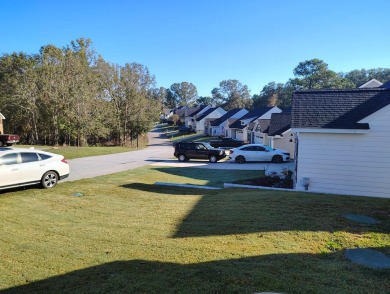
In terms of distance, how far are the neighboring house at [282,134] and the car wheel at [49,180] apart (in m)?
21.7

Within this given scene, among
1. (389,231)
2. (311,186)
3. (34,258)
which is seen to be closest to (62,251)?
(34,258)

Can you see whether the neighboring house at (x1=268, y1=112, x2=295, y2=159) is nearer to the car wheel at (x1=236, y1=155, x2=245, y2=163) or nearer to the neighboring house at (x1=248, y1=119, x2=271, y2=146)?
the neighboring house at (x1=248, y1=119, x2=271, y2=146)

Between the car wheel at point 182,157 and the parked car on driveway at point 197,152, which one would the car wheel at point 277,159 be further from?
the car wheel at point 182,157

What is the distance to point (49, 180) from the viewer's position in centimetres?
1112

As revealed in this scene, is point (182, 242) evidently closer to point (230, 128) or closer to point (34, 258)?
point (34, 258)

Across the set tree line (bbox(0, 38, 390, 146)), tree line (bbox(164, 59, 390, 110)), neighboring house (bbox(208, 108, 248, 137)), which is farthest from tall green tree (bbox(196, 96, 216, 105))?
tree line (bbox(0, 38, 390, 146))

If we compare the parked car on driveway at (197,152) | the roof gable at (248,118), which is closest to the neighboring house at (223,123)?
the roof gable at (248,118)

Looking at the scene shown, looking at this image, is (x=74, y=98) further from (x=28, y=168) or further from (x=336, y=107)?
(x=336, y=107)

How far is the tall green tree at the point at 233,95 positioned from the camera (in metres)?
103

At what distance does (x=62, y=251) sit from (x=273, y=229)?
4.00 meters

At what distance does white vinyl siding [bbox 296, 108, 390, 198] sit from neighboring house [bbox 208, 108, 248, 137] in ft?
154

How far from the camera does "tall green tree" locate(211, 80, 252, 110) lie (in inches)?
4055

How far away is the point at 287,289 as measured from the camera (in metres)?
3.66

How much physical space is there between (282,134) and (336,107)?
1625cm
